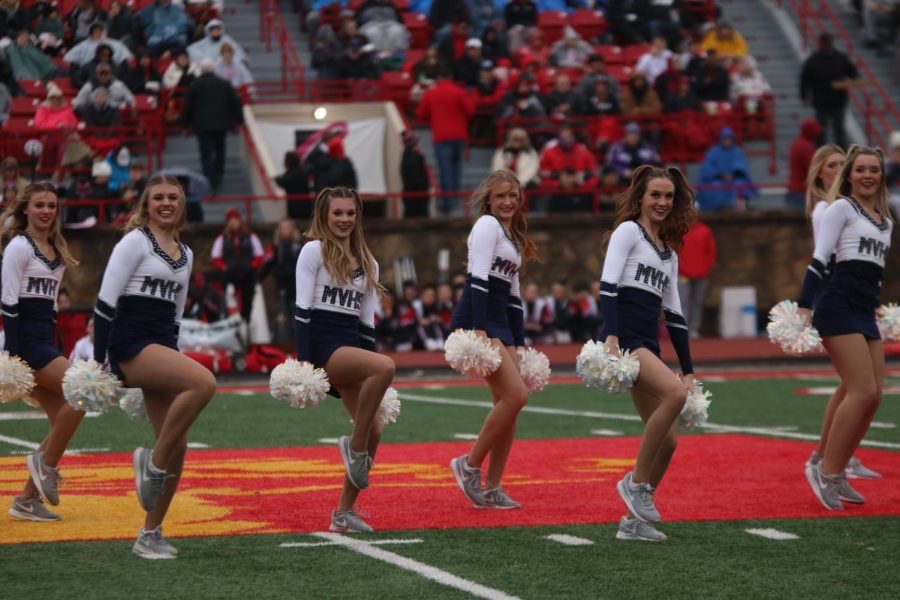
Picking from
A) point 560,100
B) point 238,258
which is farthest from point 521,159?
point 238,258

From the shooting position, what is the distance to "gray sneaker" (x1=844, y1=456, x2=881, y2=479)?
32.4ft

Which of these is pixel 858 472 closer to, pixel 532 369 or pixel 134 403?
pixel 532 369

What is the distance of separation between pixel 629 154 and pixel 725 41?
485cm

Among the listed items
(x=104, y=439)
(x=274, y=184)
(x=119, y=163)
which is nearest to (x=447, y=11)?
(x=274, y=184)

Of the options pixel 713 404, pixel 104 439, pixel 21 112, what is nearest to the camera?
pixel 104 439

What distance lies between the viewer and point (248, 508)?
27.9 ft

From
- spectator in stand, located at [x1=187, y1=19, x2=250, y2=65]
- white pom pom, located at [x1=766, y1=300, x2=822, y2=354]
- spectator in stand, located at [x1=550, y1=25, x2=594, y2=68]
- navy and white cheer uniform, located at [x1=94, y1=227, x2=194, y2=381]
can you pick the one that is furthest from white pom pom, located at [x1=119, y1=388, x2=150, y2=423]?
spectator in stand, located at [x1=550, y1=25, x2=594, y2=68]

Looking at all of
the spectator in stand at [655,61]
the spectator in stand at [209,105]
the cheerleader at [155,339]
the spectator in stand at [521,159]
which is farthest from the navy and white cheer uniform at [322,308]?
the spectator in stand at [655,61]

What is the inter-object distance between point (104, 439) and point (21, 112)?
36.6ft

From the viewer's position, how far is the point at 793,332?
29.2 feet

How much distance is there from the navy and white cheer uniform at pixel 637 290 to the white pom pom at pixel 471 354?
0.81 meters

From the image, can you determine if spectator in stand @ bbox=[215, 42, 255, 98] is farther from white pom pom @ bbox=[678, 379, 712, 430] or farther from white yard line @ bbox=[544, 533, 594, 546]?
white yard line @ bbox=[544, 533, 594, 546]

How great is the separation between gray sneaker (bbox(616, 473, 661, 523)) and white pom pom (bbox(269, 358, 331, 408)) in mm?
1471

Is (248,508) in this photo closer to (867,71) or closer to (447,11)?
(447,11)
